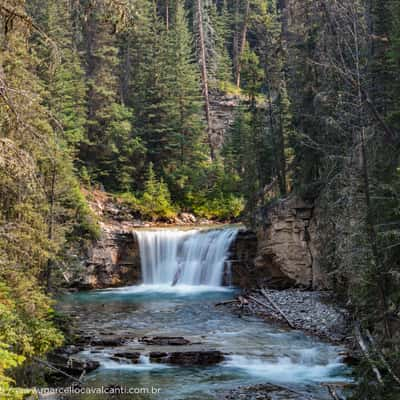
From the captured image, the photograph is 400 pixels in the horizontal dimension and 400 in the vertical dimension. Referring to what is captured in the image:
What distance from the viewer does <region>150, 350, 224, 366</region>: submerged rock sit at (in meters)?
11.3

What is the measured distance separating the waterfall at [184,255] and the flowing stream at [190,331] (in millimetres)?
50

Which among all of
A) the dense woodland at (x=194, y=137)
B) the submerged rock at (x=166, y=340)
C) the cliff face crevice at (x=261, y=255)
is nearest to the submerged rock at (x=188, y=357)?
the submerged rock at (x=166, y=340)

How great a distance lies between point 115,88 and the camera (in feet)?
130

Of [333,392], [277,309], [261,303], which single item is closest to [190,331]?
[277,309]

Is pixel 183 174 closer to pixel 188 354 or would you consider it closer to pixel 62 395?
pixel 188 354

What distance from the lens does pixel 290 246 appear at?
2158cm

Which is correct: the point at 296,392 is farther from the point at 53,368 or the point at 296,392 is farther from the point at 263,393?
the point at 53,368

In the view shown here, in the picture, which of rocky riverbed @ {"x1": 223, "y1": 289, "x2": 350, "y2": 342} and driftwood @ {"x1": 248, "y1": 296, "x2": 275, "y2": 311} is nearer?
rocky riverbed @ {"x1": 223, "y1": 289, "x2": 350, "y2": 342}

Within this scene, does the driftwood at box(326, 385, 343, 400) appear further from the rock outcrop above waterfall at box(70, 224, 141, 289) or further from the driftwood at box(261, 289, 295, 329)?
the rock outcrop above waterfall at box(70, 224, 141, 289)

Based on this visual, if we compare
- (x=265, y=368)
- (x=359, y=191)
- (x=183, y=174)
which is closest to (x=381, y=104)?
(x=359, y=191)

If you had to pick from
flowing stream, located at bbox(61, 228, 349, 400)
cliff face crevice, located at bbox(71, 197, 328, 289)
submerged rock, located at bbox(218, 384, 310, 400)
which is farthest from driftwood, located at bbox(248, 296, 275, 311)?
submerged rock, located at bbox(218, 384, 310, 400)

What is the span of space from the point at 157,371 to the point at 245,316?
22.3 feet

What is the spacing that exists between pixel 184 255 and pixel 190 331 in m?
11.0

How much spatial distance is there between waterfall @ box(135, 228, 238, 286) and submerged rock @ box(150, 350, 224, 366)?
1267 centimetres
